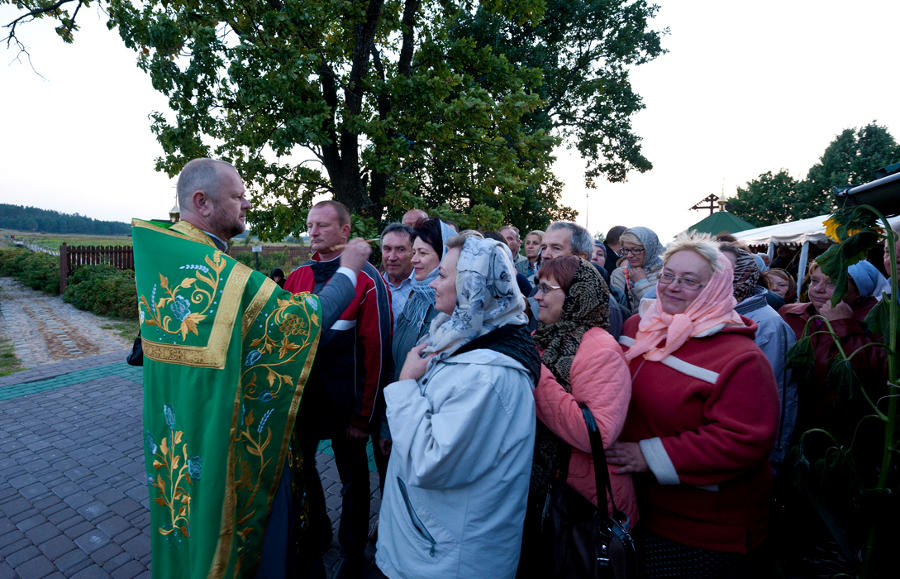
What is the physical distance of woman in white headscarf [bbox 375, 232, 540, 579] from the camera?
1.52 meters

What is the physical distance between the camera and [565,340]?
6.69ft

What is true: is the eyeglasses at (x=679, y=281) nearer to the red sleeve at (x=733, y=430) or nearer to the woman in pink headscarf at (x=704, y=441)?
the woman in pink headscarf at (x=704, y=441)

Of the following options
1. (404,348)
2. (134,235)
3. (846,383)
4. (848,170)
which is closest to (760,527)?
(846,383)

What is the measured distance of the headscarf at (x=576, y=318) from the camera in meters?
2.00

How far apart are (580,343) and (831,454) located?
1306 mm

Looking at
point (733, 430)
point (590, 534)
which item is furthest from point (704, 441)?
point (590, 534)

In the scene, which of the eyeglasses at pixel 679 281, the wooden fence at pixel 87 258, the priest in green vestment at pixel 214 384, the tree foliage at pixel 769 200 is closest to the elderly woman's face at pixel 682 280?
the eyeglasses at pixel 679 281

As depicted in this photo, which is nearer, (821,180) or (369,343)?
(369,343)

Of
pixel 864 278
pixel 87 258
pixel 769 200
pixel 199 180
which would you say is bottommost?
pixel 87 258

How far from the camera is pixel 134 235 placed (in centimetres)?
191

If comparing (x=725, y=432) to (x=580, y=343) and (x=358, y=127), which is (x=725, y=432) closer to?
(x=580, y=343)

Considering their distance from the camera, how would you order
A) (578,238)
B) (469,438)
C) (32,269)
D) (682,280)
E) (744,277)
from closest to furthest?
(469,438) < (682,280) < (744,277) < (578,238) < (32,269)

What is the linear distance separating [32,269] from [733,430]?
26.6m

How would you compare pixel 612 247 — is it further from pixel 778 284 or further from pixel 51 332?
pixel 51 332
